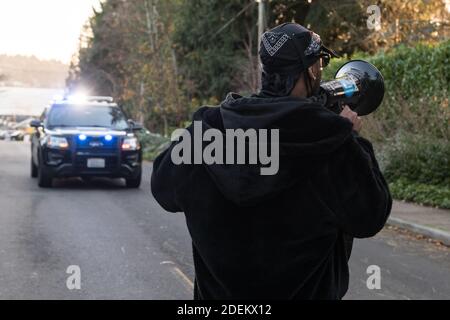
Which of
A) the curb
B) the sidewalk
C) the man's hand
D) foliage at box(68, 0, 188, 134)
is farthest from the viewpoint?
foliage at box(68, 0, 188, 134)

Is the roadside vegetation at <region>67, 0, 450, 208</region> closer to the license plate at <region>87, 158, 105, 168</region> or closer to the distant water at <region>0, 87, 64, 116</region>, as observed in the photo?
the license plate at <region>87, 158, 105, 168</region>

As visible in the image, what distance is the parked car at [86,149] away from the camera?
46.1 feet

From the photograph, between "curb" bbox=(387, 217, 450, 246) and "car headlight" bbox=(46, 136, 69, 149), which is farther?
"car headlight" bbox=(46, 136, 69, 149)

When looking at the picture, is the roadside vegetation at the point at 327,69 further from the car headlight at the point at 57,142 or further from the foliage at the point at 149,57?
the car headlight at the point at 57,142

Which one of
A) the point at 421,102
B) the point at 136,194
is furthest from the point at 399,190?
the point at 136,194

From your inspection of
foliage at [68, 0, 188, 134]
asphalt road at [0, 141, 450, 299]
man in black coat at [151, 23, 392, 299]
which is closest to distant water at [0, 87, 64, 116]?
foliage at [68, 0, 188, 134]

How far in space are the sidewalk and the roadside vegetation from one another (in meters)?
0.41

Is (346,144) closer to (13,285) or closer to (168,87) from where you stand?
(13,285)

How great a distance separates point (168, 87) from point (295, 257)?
29444 millimetres

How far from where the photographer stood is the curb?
9278mm

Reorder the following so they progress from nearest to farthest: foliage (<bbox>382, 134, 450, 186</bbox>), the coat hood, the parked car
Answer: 1. the coat hood
2. foliage (<bbox>382, 134, 450, 186</bbox>)
3. the parked car

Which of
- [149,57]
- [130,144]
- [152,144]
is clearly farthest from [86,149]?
[149,57]

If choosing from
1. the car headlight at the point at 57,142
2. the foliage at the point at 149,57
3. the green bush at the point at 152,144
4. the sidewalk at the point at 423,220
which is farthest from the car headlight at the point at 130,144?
the foliage at the point at 149,57

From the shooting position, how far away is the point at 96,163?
46.5 ft
